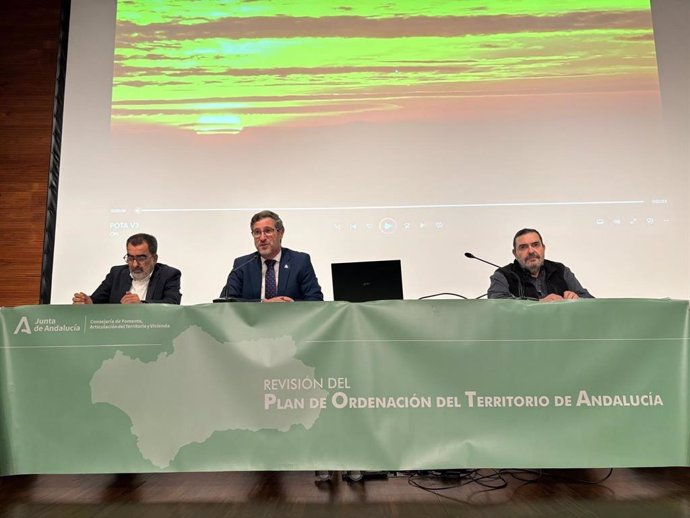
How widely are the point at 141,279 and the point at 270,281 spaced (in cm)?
71

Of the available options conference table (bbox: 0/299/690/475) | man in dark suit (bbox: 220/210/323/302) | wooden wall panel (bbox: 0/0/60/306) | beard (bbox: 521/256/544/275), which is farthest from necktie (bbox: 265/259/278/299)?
wooden wall panel (bbox: 0/0/60/306)

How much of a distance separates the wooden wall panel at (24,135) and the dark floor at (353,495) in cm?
193

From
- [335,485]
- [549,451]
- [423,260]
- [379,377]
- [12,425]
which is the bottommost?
[335,485]

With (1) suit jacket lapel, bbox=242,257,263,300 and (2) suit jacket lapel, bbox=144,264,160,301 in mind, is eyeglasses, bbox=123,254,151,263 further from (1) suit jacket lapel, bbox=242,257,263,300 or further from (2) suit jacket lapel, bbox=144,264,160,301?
(1) suit jacket lapel, bbox=242,257,263,300

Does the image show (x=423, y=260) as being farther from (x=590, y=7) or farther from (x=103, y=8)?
(x=103, y=8)

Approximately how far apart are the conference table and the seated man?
0.91m

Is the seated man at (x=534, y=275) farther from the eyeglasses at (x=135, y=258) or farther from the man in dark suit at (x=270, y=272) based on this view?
the eyeglasses at (x=135, y=258)

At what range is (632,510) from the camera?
6.47ft

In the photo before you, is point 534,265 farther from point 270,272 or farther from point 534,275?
point 270,272

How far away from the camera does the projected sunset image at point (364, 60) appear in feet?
12.6

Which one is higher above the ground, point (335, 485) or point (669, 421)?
point (669, 421)

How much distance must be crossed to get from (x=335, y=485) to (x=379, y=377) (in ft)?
1.87

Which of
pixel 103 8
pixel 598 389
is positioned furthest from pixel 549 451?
pixel 103 8

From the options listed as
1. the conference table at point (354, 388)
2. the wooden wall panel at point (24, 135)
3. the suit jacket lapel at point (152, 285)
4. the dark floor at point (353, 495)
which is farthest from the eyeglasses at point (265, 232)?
the wooden wall panel at point (24, 135)
